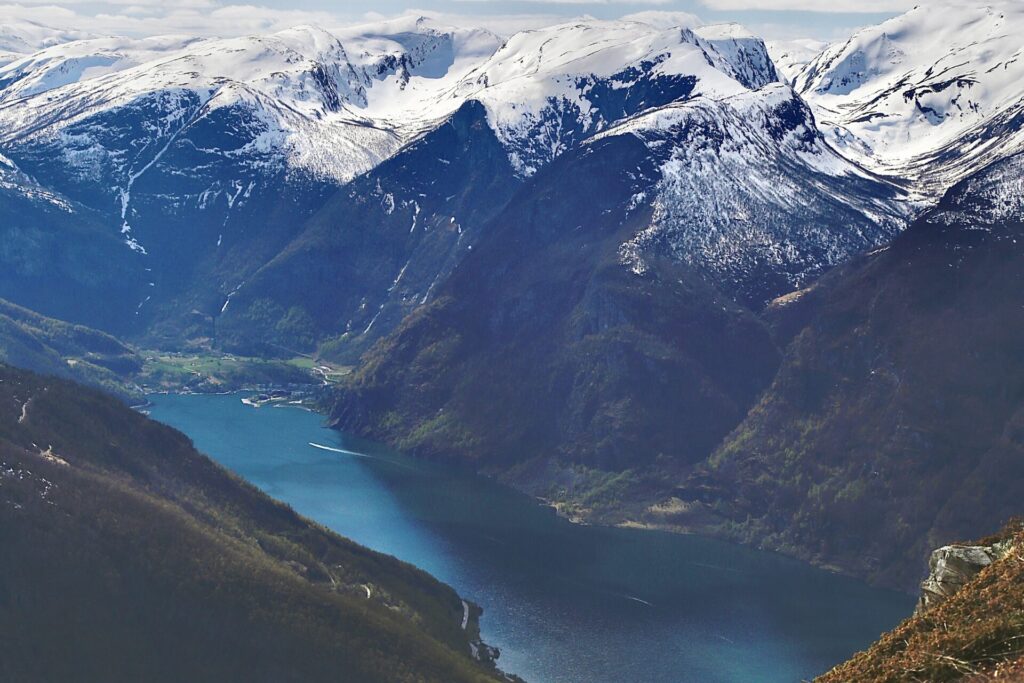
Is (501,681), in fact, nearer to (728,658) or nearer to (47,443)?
(728,658)

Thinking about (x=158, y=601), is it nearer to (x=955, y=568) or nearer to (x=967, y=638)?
(x=955, y=568)

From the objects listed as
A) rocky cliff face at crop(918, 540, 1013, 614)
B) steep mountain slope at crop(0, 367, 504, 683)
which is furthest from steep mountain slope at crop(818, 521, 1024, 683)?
steep mountain slope at crop(0, 367, 504, 683)

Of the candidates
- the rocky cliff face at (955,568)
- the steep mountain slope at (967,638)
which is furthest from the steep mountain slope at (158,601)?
the steep mountain slope at (967,638)

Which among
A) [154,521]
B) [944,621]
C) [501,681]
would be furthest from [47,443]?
[944,621]

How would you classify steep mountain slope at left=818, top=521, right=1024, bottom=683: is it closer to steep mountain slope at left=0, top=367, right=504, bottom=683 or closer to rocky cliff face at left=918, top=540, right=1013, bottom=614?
rocky cliff face at left=918, top=540, right=1013, bottom=614

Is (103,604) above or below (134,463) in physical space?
below

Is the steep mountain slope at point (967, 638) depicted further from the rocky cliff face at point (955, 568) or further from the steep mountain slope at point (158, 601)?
the steep mountain slope at point (158, 601)

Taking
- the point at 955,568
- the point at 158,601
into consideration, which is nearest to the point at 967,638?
the point at 955,568
